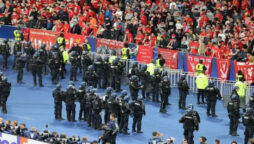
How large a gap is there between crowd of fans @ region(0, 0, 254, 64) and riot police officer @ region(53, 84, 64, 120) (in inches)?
344

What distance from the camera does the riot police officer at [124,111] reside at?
3117 cm

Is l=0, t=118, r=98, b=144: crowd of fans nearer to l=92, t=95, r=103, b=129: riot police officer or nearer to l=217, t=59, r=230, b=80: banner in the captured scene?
l=92, t=95, r=103, b=129: riot police officer

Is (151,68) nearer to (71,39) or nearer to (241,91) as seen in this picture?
(241,91)

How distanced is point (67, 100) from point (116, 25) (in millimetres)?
10680

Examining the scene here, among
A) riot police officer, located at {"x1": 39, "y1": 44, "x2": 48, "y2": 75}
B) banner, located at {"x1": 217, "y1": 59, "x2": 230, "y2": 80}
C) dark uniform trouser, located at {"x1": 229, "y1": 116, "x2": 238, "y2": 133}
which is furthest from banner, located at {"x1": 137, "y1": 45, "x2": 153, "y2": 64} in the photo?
dark uniform trouser, located at {"x1": 229, "y1": 116, "x2": 238, "y2": 133}

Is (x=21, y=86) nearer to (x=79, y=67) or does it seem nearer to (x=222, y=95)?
(x=79, y=67)

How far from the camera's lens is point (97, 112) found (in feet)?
104

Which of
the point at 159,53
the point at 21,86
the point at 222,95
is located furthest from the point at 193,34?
the point at 21,86

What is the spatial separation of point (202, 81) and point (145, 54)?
197 inches

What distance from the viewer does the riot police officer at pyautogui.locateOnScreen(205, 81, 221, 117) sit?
109ft

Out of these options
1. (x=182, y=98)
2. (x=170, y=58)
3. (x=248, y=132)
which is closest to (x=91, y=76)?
(x=170, y=58)

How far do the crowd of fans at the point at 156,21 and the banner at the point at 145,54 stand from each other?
124 centimetres

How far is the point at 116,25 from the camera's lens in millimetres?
42406

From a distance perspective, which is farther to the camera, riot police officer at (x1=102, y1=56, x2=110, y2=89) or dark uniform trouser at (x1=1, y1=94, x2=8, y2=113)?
riot police officer at (x1=102, y1=56, x2=110, y2=89)
